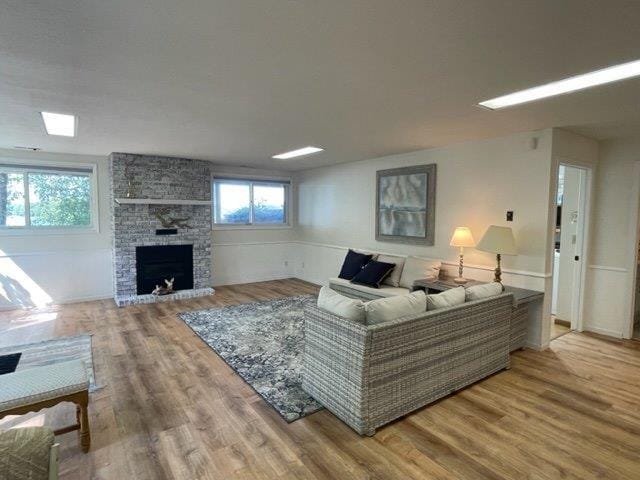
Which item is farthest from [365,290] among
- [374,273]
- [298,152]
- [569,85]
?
[569,85]

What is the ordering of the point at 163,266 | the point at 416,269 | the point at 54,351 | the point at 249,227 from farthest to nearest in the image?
the point at 249,227 < the point at 163,266 < the point at 416,269 < the point at 54,351

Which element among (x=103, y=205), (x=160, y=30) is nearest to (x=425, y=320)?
(x=160, y=30)

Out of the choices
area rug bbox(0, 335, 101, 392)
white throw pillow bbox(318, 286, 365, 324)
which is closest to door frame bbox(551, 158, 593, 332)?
white throw pillow bbox(318, 286, 365, 324)

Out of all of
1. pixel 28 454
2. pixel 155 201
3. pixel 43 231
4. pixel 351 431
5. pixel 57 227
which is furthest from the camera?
pixel 155 201

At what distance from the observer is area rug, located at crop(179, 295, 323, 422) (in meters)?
2.83

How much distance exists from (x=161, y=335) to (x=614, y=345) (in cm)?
538

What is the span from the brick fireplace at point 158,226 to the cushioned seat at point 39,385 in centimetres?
349

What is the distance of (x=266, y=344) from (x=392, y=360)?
1.90 m

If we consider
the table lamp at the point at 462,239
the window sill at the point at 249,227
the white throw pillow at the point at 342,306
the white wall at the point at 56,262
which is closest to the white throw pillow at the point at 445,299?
the white throw pillow at the point at 342,306

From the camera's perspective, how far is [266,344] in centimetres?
391

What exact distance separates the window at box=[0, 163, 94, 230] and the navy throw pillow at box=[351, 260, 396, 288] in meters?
4.63

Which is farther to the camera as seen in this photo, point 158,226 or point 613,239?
point 158,226

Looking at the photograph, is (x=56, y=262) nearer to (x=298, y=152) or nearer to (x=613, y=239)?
(x=298, y=152)

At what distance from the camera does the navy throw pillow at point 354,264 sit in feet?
18.0
